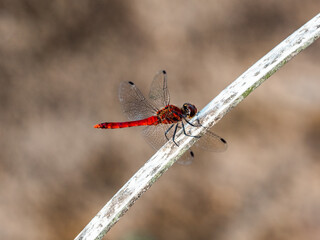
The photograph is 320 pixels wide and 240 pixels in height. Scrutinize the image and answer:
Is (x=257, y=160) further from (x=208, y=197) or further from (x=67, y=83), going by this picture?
(x=67, y=83)

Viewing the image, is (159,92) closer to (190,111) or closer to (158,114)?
(158,114)

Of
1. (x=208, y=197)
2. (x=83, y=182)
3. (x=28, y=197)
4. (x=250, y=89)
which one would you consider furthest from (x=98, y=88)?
(x=250, y=89)

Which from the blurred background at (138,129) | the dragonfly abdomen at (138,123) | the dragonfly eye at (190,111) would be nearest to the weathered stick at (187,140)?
the dragonfly eye at (190,111)

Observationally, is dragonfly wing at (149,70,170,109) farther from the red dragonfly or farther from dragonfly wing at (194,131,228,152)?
dragonfly wing at (194,131,228,152)

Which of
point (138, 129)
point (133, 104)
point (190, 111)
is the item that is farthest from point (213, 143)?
point (138, 129)

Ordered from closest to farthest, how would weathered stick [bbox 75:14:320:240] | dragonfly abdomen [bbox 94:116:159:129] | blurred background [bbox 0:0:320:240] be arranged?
weathered stick [bbox 75:14:320:240] < dragonfly abdomen [bbox 94:116:159:129] < blurred background [bbox 0:0:320:240]

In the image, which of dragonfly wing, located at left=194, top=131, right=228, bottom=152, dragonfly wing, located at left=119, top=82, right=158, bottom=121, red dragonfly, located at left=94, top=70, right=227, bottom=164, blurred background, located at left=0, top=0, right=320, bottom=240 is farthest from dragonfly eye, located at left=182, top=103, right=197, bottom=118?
blurred background, located at left=0, top=0, right=320, bottom=240

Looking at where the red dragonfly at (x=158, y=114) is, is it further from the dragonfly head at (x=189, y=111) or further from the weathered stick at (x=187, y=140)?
the weathered stick at (x=187, y=140)
